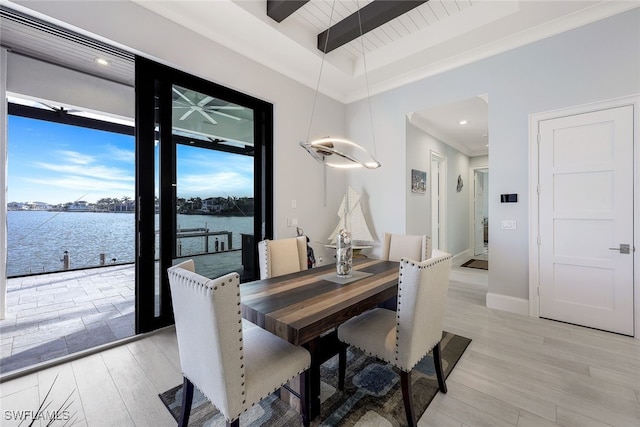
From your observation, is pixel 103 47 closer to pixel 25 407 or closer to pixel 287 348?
pixel 25 407

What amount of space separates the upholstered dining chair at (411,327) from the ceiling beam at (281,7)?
2.60m

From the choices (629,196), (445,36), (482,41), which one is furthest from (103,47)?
(629,196)

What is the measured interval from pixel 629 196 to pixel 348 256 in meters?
2.78

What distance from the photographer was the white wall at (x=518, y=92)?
2510 mm

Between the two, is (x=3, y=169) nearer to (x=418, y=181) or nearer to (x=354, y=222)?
(x=354, y=222)

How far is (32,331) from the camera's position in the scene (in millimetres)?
2604

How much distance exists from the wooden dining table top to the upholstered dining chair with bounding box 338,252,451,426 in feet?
0.68

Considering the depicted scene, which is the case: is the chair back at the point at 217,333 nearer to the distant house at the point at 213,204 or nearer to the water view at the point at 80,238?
the water view at the point at 80,238

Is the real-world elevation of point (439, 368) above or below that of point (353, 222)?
below

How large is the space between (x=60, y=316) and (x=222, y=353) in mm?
3267

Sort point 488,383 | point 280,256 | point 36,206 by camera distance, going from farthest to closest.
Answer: point 36,206 → point 280,256 → point 488,383

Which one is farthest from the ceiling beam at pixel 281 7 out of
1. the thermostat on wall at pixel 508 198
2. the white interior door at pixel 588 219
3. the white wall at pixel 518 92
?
the thermostat on wall at pixel 508 198

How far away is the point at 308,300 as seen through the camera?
5.07 feet

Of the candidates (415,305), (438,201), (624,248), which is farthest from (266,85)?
(624,248)
